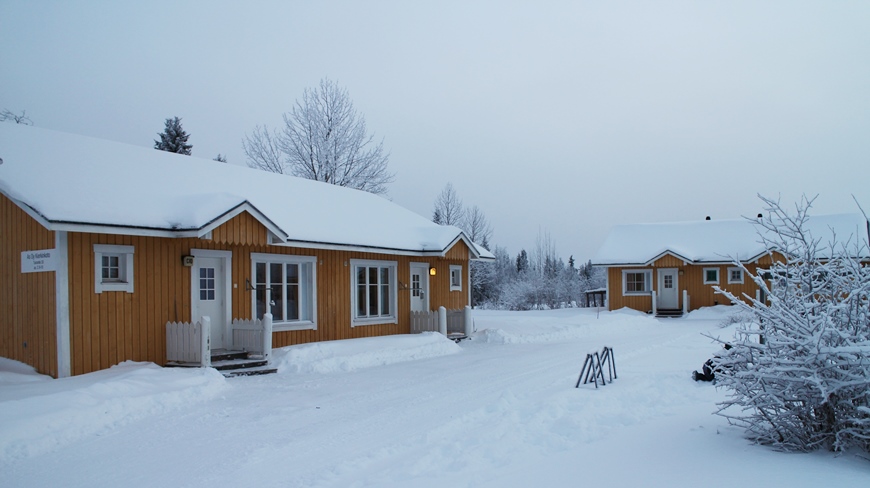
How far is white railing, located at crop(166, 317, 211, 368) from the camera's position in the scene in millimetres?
12414

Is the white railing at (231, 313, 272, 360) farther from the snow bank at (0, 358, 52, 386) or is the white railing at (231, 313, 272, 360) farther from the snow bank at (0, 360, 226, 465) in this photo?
the snow bank at (0, 358, 52, 386)

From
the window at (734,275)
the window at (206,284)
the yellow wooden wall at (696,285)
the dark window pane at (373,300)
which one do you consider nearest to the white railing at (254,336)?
the window at (206,284)

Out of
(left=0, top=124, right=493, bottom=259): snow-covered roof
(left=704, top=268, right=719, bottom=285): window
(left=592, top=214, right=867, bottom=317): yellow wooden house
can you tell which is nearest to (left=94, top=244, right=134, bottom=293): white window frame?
(left=0, top=124, right=493, bottom=259): snow-covered roof

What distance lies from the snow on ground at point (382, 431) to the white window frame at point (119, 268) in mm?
1507

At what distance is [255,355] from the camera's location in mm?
14039

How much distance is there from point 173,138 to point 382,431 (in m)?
44.4

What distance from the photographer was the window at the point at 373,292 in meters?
18.1

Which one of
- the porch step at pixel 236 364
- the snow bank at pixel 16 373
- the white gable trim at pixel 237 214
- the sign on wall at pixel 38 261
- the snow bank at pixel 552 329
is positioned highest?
the white gable trim at pixel 237 214

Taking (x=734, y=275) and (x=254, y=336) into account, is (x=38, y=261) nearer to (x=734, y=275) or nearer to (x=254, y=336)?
(x=254, y=336)

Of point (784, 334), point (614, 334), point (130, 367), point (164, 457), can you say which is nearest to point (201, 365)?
point (130, 367)

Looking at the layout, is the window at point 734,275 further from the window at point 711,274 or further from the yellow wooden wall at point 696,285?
the window at point 711,274

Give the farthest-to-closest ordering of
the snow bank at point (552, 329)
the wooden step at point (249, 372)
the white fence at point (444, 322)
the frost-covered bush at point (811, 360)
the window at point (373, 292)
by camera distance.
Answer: the snow bank at point (552, 329) → the white fence at point (444, 322) → the window at point (373, 292) → the wooden step at point (249, 372) → the frost-covered bush at point (811, 360)

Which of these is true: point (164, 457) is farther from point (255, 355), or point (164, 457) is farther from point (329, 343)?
point (329, 343)

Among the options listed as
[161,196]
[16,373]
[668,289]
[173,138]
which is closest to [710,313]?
[668,289]
